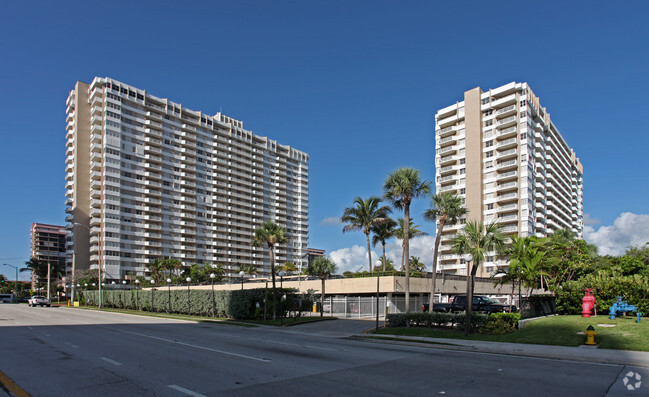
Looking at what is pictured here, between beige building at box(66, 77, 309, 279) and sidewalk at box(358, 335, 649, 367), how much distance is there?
3401 inches

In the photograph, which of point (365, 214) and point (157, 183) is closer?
point (365, 214)

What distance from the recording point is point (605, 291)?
88.1ft

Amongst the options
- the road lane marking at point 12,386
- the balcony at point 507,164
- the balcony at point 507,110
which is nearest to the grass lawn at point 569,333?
the road lane marking at point 12,386

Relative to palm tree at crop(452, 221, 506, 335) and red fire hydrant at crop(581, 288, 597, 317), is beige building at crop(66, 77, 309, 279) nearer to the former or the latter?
palm tree at crop(452, 221, 506, 335)

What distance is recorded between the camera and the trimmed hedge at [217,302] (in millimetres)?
40188

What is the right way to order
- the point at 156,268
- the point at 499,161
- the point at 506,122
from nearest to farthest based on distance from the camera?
the point at 506,122 → the point at 499,161 → the point at 156,268

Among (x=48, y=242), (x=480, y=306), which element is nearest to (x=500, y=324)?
(x=480, y=306)

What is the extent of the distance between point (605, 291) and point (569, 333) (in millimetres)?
8171

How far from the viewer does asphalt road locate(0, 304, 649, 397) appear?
9758 millimetres

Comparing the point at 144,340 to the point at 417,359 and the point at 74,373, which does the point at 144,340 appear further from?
the point at 417,359

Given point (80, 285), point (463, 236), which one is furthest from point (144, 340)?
point (80, 285)

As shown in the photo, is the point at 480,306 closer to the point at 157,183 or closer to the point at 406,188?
the point at 406,188

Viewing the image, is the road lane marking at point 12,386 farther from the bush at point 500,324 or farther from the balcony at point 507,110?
the balcony at point 507,110

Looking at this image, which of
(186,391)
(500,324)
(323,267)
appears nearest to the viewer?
(186,391)
